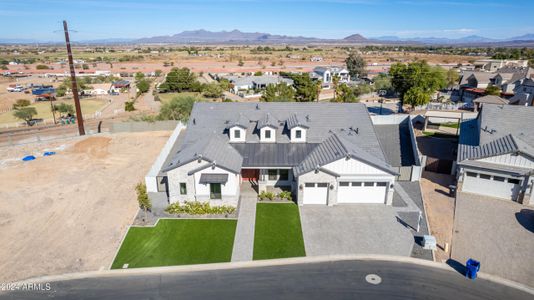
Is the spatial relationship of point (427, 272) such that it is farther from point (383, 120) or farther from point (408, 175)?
point (383, 120)

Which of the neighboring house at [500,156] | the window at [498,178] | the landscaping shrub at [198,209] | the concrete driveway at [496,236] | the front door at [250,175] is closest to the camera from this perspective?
the concrete driveway at [496,236]

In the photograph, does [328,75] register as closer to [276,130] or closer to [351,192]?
[276,130]

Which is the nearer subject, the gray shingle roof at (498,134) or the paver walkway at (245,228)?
the paver walkway at (245,228)

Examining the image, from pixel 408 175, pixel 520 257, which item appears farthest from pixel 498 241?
pixel 408 175

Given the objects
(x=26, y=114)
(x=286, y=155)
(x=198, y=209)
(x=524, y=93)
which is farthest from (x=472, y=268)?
(x=26, y=114)

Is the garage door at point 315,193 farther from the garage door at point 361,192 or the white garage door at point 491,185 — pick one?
the white garage door at point 491,185

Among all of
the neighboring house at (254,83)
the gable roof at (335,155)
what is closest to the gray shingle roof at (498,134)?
the gable roof at (335,155)
